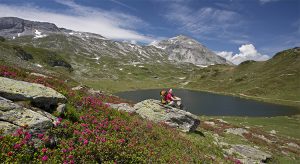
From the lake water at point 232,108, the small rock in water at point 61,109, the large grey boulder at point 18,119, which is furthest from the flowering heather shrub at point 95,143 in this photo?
the lake water at point 232,108

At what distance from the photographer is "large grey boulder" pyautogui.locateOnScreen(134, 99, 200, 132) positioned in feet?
85.9

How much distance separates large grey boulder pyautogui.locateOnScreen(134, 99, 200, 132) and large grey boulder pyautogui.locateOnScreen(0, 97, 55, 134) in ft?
49.7

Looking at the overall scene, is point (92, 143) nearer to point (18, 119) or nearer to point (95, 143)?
point (95, 143)

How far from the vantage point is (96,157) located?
11352 mm

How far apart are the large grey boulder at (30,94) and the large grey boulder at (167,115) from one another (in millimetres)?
12616

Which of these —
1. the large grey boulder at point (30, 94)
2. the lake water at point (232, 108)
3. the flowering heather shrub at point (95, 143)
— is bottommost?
the lake water at point (232, 108)

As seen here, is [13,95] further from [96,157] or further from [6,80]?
Result: [96,157]

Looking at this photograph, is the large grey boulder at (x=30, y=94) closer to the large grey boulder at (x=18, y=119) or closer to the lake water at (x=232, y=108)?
the large grey boulder at (x=18, y=119)

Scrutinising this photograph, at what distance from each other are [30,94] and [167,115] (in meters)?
16.1

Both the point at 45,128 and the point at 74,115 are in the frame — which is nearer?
the point at 45,128

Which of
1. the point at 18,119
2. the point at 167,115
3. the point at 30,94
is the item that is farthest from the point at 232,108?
the point at 18,119

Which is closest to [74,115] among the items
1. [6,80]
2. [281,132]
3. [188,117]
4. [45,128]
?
[45,128]

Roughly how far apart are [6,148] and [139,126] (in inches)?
368

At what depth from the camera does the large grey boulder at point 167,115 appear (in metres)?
26.2
